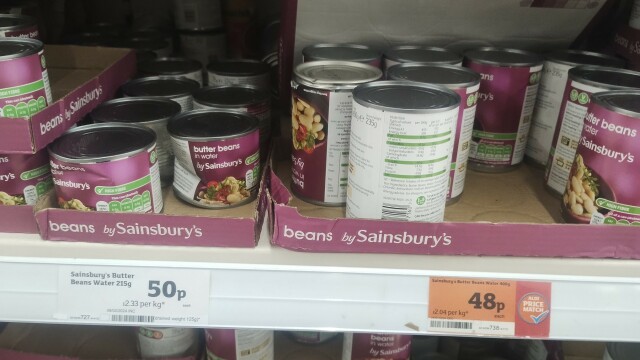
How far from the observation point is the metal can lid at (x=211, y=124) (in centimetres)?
85

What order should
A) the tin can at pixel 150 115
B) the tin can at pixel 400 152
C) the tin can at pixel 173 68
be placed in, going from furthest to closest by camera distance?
the tin can at pixel 173 68
the tin can at pixel 150 115
the tin can at pixel 400 152

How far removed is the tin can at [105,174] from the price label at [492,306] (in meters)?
0.41

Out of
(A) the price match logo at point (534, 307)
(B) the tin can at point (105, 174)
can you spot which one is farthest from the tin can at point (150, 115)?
(A) the price match logo at point (534, 307)

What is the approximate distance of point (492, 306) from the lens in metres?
0.72

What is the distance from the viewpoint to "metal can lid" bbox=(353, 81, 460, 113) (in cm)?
71

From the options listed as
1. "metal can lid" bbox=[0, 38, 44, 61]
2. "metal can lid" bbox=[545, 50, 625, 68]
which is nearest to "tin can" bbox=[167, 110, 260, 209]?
"metal can lid" bbox=[0, 38, 44, 61]

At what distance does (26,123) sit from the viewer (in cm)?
72

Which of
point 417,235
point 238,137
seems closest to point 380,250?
point 417,235

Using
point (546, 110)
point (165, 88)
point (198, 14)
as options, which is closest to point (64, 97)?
point (165, 88)

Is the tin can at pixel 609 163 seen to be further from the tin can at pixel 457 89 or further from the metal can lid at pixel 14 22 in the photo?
the metal can lid at pixel 14 22

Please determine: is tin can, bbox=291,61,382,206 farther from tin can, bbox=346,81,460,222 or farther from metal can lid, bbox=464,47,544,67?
metal can lid, bbox=464,47,544,67

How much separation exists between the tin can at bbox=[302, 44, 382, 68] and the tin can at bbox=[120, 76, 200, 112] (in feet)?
0.74

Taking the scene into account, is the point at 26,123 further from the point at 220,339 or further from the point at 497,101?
the point at 497,101

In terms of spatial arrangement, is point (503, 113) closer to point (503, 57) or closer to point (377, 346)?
point (503, 57)
